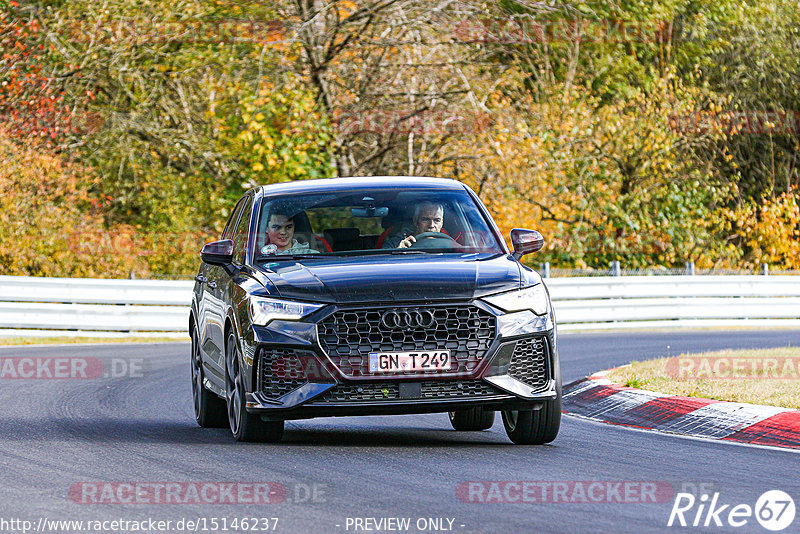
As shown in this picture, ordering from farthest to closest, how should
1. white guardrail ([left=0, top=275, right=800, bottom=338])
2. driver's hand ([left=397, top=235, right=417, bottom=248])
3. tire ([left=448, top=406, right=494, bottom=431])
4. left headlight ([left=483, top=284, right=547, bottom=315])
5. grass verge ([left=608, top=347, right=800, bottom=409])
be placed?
white guardrail ([left=0, top=275, right=800, bottom=338])
grass verge ([left=608, top=347, right=800, bottom=409])
tire ([left=448, top=406, right=494, bottom=431])
driver's hand ([left=397, top=235, right=417, bottom=248])
left headlight ([left=483, top=284, right=547, bottom=315])

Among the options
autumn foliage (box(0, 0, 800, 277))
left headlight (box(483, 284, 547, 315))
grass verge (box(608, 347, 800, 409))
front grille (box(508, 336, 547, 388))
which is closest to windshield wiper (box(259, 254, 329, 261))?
left headlight (box(483, 284, 547, 315))

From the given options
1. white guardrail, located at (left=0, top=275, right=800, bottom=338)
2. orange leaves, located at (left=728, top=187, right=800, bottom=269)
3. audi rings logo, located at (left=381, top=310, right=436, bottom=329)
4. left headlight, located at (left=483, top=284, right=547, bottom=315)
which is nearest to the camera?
audi rings logo, located at (left=381, top=310, right=436, bottom=329)

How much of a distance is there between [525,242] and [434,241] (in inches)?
25.0

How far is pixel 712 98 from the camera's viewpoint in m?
40.9

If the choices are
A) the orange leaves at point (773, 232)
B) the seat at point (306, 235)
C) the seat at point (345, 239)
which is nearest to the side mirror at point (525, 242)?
the seat at point (345, 239)

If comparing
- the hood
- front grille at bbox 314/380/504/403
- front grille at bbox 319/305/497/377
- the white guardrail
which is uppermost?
the hood

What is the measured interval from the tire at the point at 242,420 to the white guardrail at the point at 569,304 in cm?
1445

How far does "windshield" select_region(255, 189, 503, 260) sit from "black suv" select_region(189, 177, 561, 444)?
0.10 feet

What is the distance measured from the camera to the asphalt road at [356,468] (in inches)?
270

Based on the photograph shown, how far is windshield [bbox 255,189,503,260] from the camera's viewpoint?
1028 centimetres

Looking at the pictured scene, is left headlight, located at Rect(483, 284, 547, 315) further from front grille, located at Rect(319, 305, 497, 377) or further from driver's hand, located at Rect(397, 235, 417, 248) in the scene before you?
driver's hand, located at Rect(397, 235, 417, 248)

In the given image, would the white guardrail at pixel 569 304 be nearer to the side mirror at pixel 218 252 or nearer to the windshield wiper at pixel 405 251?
the side mirror at pixel 218 252

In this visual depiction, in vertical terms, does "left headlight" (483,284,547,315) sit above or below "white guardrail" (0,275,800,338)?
above

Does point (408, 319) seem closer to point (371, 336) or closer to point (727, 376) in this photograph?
point (371, 336)
